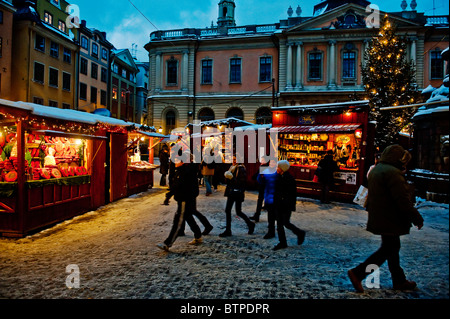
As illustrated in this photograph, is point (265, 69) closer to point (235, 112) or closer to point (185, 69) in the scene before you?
point (235, 112)

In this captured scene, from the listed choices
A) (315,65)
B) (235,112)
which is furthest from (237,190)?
(315,65)

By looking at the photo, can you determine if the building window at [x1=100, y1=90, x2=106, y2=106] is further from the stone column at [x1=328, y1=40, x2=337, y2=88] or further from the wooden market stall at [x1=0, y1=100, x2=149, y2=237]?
the wooden market stall at [x1=0, y1=100, x2=149, y2=237]

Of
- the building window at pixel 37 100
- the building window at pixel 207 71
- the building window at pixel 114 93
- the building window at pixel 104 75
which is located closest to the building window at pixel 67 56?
the building window at pixel 104 75

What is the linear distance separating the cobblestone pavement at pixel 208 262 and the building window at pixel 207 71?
25.6 meters

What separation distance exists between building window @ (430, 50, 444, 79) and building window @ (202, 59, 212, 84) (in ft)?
68.9

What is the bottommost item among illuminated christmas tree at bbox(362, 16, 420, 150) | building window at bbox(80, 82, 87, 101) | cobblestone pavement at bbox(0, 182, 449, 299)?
cobblestone pavement at bbox(0, 182, 449, 299)

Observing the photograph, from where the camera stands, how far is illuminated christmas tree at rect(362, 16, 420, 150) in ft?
47.6

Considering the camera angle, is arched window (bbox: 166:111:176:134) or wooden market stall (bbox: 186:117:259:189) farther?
arched window (bbox: 166:111:176:134)

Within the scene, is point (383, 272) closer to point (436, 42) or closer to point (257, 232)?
point (257, 232)

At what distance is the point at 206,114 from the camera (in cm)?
3092

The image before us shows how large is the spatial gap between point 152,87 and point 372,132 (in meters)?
26.0

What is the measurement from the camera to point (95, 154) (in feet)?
28.9

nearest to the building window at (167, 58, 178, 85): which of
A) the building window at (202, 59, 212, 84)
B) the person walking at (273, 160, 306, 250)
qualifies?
the building window at (202, 59, 212, 84)
